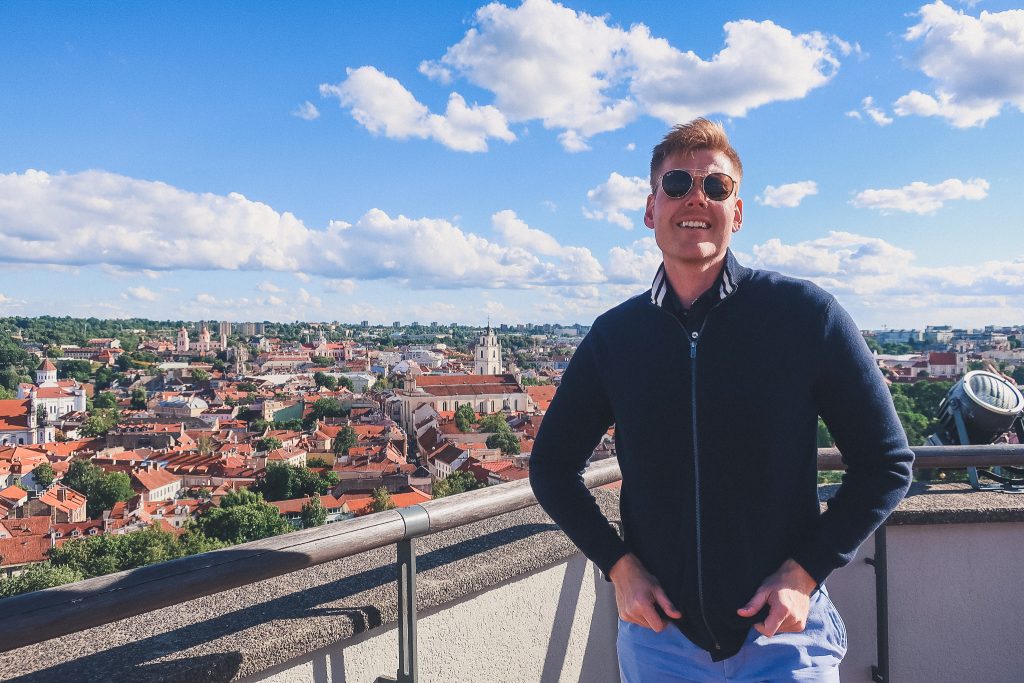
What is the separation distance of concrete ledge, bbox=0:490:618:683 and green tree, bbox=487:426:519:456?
30.3m

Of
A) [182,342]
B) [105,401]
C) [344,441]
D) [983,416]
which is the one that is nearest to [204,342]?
[182,342]

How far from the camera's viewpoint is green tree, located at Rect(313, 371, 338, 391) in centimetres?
7456

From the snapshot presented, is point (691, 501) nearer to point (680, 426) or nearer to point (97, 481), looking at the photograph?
point (680, 426)

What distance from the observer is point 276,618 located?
1.23 meters

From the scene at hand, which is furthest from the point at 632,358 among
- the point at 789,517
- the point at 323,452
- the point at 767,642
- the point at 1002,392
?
the point at 323,452

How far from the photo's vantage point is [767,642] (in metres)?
0.92

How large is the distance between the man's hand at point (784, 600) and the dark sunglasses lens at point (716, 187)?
0.51m

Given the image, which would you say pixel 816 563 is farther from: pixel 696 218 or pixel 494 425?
pixel 494 425

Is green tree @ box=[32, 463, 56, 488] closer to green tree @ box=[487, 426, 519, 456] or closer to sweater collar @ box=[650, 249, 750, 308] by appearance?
green tree @ box=[487, 426, 519, 456]

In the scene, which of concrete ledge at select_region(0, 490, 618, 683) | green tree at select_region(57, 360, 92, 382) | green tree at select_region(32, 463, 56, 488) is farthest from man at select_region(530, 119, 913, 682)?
green tree at select_region(57, 360, 92, 382)

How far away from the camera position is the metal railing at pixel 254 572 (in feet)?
2.87

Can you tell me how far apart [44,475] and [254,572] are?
3616 cm

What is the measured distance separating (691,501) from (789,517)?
13cm

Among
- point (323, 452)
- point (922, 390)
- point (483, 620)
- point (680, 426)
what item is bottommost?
point (323, 452)
